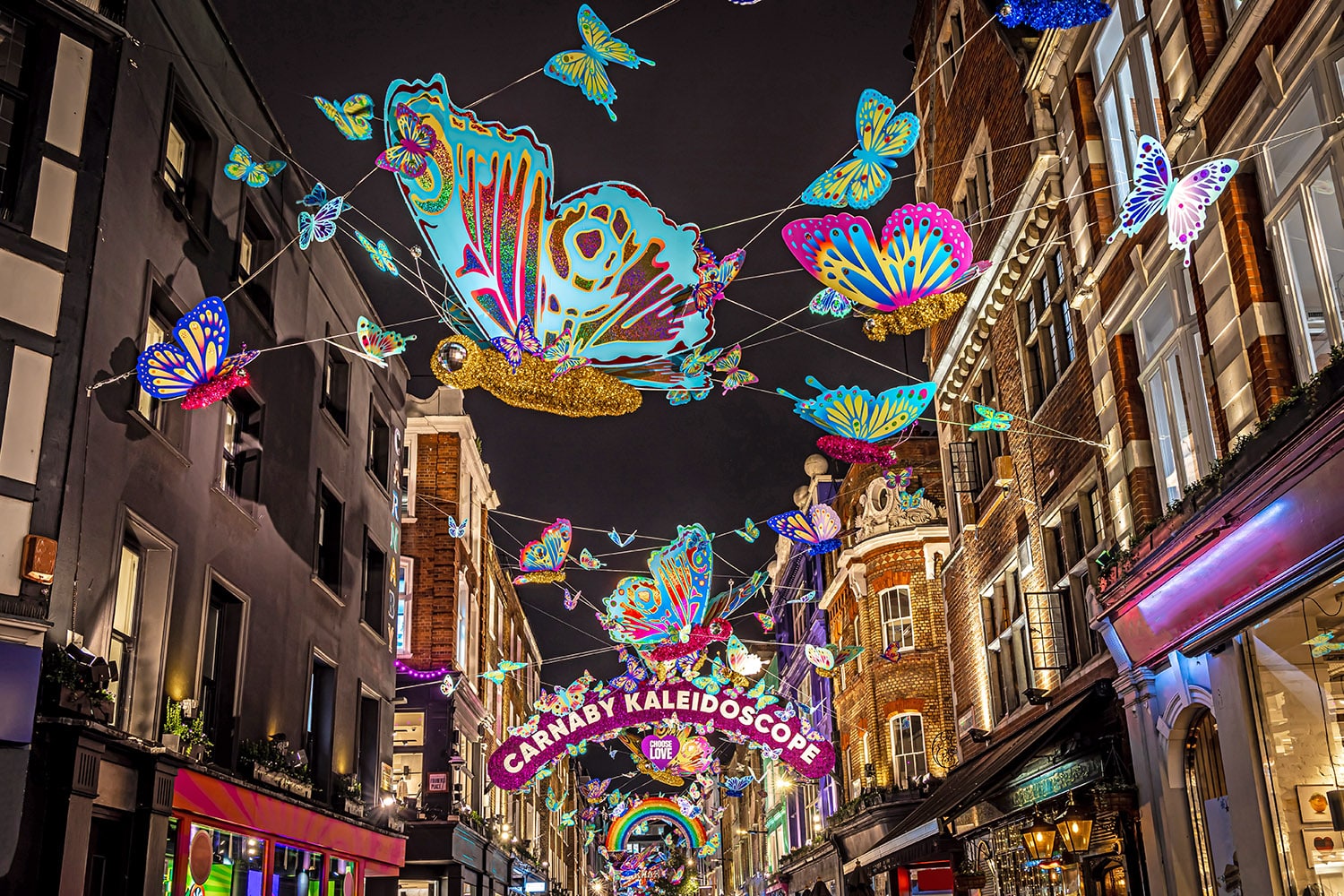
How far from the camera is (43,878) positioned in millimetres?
10453

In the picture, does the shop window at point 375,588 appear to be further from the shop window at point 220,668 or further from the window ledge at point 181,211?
the window ledge at point 181,211

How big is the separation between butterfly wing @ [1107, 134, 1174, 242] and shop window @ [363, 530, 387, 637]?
17.6 metres

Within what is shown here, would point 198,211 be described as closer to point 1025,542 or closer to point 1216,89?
point 1216,89

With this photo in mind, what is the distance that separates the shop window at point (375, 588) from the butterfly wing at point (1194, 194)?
58.6 feet

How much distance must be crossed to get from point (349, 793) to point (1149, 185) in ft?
54.2

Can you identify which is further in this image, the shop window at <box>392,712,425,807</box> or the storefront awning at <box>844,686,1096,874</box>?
the shop window at <box>392,712,425,807</box>

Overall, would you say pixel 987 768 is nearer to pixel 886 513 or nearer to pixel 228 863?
pixel 228 863

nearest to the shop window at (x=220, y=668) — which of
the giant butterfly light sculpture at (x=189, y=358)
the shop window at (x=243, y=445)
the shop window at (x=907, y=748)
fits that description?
the shop window at (x=243, y=445)

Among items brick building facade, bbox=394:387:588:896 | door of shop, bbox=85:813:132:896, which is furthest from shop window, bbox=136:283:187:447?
brick building facade, bbox=394:387:588:896

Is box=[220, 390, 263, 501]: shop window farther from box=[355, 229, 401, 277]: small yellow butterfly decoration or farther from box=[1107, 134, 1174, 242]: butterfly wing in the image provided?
box=[1107, 134, 1174, 242]: butterfly wing

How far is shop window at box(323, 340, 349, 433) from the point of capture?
70.3ft

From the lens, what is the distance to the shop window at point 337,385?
21.4 metres

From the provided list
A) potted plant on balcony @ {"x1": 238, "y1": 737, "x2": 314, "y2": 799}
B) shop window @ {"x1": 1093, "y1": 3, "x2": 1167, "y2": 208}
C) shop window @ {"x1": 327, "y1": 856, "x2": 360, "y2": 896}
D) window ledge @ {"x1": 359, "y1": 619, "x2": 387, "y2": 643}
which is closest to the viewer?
shop window @ {"x1": 1093, "y1": 3, "x2": 1167, "y2": 208}

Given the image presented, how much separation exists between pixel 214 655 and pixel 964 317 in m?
14.0
